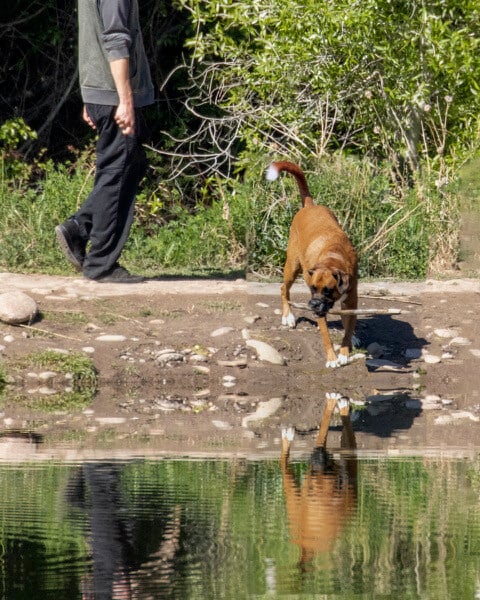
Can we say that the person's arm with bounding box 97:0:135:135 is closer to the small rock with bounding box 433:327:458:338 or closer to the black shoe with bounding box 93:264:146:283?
the black shoe with bounding box 93:264:146:283

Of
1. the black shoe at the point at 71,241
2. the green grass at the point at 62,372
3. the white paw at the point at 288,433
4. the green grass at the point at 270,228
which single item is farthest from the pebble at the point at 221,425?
the green grass at the point at 270,228

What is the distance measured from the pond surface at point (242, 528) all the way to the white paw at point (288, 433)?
430 millimetres

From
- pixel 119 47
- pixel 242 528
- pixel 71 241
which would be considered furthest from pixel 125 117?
pixel 242 528

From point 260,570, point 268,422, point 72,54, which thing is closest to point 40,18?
point 72,54

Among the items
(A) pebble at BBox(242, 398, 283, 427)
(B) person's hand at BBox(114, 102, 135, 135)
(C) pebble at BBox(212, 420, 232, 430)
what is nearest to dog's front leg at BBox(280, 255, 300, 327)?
(A) pebble at BBox(242, 398, 283, 427)

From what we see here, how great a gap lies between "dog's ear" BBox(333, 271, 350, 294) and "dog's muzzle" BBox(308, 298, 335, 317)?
3.5 inches

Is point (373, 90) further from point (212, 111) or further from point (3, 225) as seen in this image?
point (3, 225)

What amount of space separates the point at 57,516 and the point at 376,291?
4881 millimetres

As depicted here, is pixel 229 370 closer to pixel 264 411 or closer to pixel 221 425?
pixel 264 411

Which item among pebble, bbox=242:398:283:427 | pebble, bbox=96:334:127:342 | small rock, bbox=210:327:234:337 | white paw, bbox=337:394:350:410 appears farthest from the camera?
small rock, bbox=210:327:234:337

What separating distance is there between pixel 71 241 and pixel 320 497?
13.9 ft

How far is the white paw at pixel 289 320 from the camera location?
744 cm

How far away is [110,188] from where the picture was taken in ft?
25.0

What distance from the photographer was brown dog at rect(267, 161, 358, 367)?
21.7 feet
